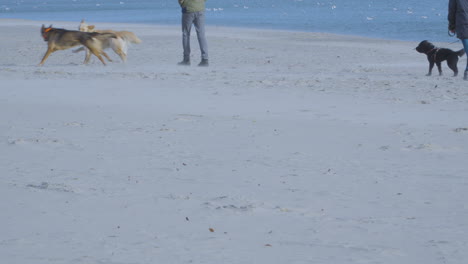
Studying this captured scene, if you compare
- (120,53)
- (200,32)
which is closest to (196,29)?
(200,32)

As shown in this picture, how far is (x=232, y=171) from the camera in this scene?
16.8 ft

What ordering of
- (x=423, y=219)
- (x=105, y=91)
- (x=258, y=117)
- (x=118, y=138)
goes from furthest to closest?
(x=105, y=91)
(x=258, y=117)
(x=118, y=138)
(x=423, y=219)

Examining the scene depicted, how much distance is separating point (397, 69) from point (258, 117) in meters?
6.48

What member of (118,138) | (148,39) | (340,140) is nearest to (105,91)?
(118,138)

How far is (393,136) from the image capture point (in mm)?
6559

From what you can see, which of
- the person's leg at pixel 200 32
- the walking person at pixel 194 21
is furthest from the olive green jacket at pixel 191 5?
the person's leg at pixel 200 32

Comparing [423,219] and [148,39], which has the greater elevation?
[423,219]

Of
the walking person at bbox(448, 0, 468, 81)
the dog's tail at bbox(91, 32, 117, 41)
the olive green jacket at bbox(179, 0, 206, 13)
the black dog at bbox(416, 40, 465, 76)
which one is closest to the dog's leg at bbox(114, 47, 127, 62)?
the dog's tail at bbox(91, 32, 117, 41)

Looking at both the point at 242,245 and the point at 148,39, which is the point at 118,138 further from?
the point at 148,39

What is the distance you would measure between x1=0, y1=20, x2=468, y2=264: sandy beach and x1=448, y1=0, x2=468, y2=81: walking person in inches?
37.2

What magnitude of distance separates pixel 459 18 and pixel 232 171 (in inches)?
285

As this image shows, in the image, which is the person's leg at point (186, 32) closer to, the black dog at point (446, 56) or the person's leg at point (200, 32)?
the person's leg at point (200, 32)

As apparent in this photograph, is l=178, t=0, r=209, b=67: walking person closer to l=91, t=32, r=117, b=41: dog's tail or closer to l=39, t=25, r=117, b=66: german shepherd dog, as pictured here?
l=91, t=32, r=117, b=41: dog's tail

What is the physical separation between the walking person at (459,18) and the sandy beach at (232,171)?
94cm
